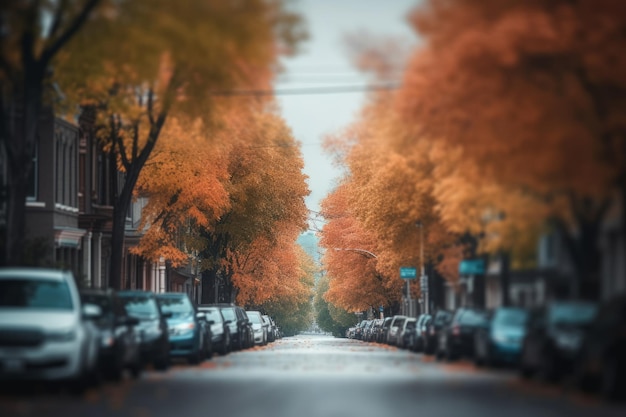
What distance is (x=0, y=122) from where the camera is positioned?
32.8 metres

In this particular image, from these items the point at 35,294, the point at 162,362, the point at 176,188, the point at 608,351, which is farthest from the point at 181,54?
the point at 176,188

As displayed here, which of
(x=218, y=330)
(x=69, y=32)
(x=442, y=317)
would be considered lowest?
(x=218, y=330)

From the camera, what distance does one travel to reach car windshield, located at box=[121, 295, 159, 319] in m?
35.5

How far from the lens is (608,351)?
22.0m

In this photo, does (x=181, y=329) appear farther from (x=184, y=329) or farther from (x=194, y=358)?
(x=194, y=358)

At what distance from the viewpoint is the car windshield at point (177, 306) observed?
41344mm

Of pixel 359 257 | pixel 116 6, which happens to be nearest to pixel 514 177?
pixel 116 6

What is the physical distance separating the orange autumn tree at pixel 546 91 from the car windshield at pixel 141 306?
355 inches

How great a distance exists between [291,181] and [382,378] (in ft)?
161

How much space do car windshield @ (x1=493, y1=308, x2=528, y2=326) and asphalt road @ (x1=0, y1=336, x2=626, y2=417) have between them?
1.56 metres

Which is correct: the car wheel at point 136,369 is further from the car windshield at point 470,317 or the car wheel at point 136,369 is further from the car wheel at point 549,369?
the car windshield at point 470,317

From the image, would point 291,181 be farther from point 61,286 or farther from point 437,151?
point 61,286

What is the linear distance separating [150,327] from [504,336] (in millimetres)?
8446

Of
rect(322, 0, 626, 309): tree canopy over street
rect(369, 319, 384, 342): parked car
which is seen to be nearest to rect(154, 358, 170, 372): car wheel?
rect(322, 0, 626, 309): tree canopy over street
